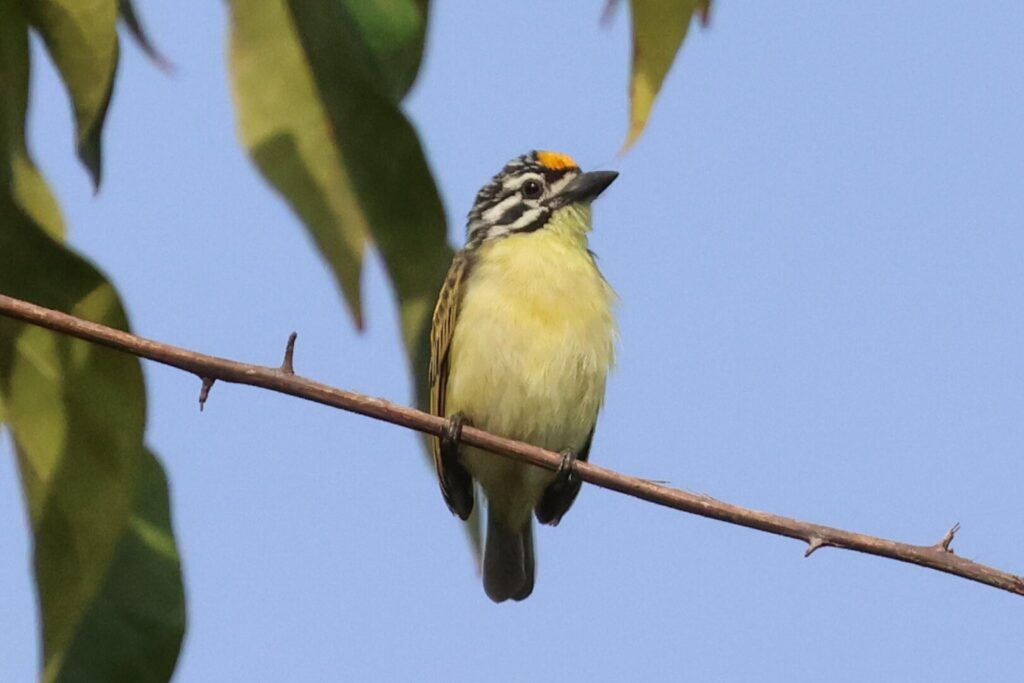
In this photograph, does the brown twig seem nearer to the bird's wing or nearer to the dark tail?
the bird's wing

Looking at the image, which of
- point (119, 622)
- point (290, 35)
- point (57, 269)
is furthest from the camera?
point (290, 35)

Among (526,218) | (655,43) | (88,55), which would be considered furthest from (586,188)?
(88,55)

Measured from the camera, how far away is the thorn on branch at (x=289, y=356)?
2912 mm

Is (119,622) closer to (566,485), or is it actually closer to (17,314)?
(17,314)

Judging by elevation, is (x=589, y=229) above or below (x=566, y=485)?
above

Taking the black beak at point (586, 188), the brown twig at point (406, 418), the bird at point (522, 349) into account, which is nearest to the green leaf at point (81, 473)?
the brown twig at point (406, 418)

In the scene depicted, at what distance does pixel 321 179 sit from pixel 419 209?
251 millimetres

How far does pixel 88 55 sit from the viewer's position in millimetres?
3334

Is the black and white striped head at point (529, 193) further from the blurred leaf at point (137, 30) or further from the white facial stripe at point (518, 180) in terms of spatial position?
the blurred leaf at point (137, 30)

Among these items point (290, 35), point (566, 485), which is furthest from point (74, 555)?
point (566, 485)

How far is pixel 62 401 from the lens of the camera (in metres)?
3.30

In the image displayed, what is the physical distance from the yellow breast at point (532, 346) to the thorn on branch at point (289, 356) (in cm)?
183

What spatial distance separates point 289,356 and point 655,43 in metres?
1.03

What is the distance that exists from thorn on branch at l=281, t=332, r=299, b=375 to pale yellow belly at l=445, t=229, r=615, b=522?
1826 millimetres
